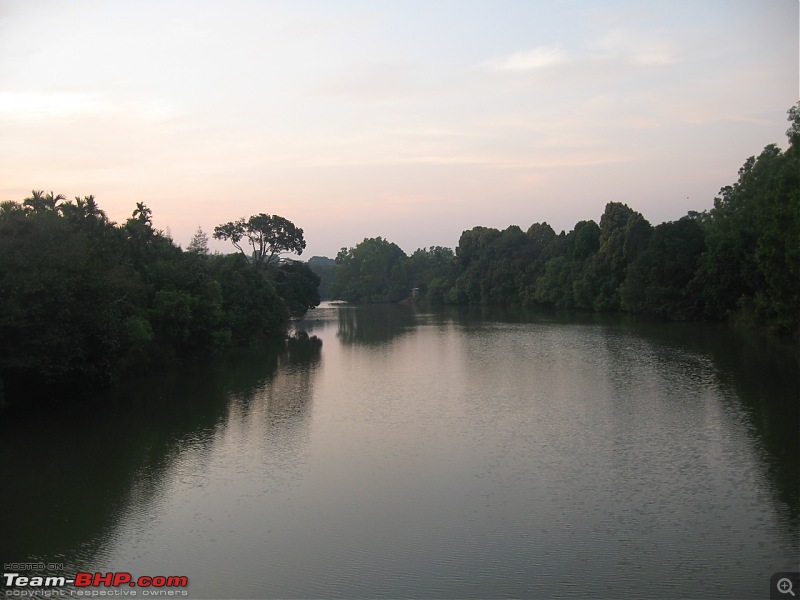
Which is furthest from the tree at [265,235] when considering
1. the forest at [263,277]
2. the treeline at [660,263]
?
the treeline at [660,263]

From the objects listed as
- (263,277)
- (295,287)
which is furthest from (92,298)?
(295,287)

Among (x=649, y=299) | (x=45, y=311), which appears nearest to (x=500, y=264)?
(x=649, y=299)

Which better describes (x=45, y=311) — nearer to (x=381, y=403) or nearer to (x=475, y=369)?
(x=381, y=403)

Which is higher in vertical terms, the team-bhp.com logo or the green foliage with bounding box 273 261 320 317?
the green foliage with bounding box 273 261 320 317

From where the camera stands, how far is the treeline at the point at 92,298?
2117 cm

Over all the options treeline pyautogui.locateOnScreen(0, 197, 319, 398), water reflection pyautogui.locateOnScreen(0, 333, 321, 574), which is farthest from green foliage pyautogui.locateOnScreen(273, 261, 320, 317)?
water reflection pyautogui.locateOnScreen(0, 333, 321, 574)

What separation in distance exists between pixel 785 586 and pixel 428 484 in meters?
7.53

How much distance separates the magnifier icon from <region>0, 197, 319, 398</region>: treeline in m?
19.6

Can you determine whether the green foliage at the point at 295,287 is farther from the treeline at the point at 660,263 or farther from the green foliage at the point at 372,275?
the green foliage at the point at 372,275

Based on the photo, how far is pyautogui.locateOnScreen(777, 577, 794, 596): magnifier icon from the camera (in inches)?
399

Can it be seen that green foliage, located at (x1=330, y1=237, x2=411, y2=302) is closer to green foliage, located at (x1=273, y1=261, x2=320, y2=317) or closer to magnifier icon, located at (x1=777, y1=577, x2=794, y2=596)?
green foliage, located at (x1=273, y1=261, x2=320, y2=317)

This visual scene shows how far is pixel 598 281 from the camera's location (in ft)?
246

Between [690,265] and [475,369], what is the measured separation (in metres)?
34.3

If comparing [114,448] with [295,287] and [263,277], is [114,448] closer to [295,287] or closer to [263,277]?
[263,277]
